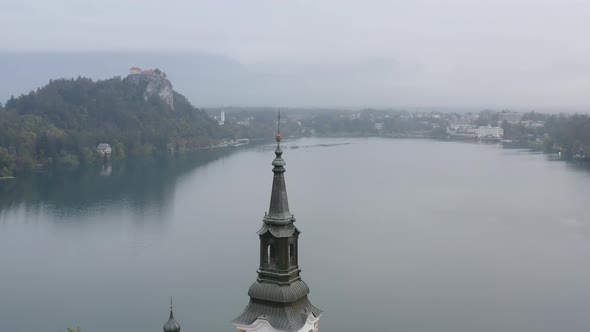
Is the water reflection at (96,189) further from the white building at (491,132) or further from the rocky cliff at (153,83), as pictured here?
the white building at (491,132)

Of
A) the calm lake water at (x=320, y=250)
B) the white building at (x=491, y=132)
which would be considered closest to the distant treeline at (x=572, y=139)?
the calm lake water at (x=320, y=250)

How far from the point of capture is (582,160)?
35531mm

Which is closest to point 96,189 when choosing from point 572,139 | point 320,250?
point 320,250

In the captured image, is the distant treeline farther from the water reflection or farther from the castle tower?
the castle tower

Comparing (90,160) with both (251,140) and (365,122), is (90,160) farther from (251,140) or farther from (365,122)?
(365,122)

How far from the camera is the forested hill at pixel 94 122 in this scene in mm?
31875

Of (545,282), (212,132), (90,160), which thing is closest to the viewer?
(545,282)

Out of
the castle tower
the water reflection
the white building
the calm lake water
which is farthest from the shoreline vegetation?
the castle tower

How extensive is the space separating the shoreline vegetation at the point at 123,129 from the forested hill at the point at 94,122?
0.04 meters

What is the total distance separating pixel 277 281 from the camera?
184 inches

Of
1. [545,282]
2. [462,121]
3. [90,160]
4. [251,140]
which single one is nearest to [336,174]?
[90,160]

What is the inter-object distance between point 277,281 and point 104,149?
3284 centimetres

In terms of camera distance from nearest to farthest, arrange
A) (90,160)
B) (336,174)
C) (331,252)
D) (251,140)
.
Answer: (331,252) → (336,174) → (90,160) → (251,140)

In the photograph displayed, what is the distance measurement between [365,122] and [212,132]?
24.6 metres
